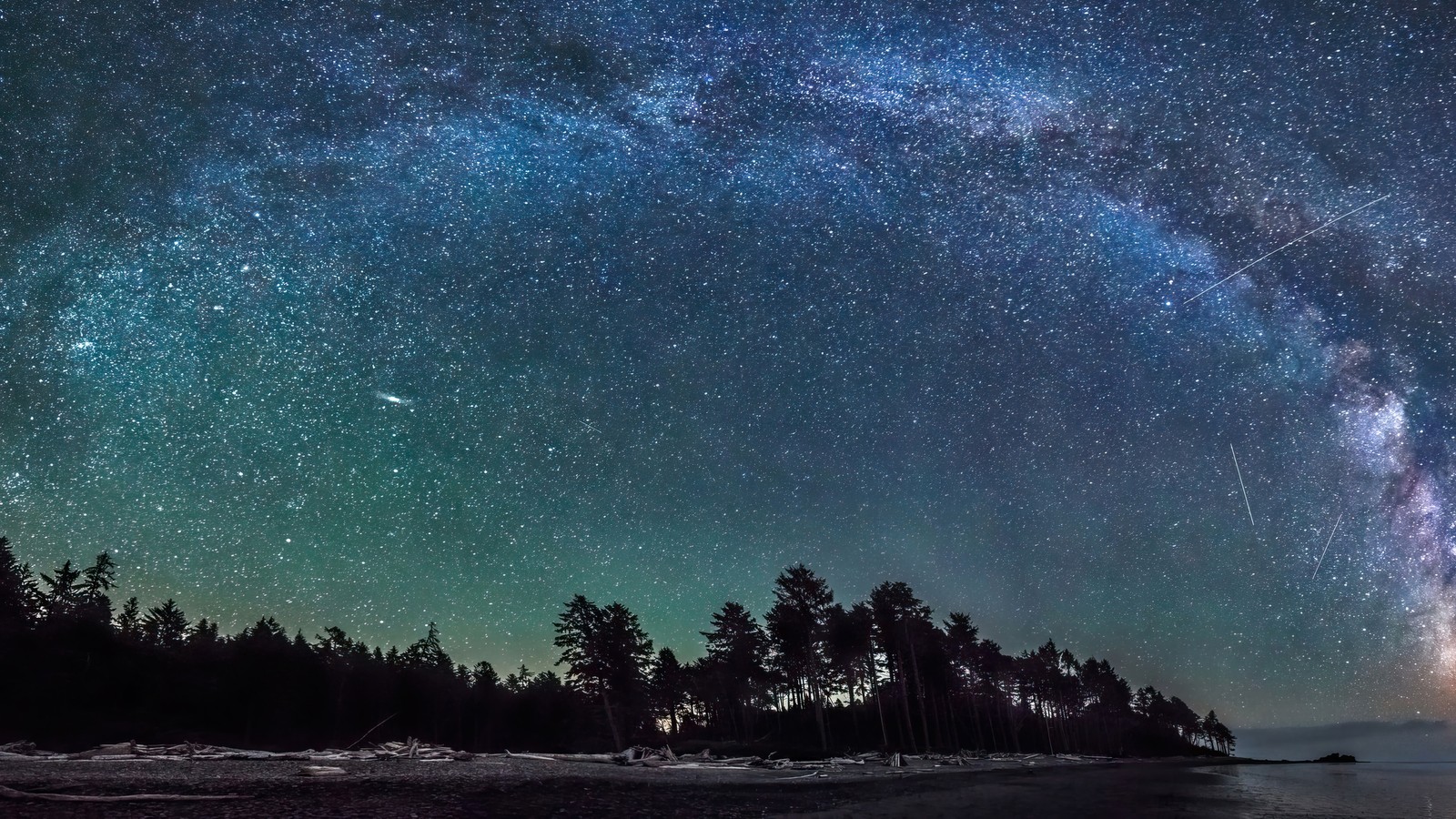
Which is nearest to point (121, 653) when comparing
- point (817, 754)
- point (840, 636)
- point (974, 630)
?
point (817, 754)

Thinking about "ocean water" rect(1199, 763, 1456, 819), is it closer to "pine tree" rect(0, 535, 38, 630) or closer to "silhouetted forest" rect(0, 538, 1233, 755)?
"silhouetted forest" rect(0, 538, 1233, 755)

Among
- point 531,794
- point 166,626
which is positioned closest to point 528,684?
point 166,626

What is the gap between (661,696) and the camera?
3204 inches

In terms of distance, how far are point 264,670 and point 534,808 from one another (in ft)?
220

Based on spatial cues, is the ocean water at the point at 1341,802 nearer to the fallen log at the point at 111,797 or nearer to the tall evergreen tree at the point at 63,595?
the fallen log at the point at 111,797

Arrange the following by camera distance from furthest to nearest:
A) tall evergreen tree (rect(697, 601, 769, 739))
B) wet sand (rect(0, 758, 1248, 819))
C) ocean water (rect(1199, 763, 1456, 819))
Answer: tall evergreen tree (rect(697, 601, 769, 739)) → ocean water (rect(1199, 763, 1456, 819)) → wet sand (rect(0, 758, 1248, 819))

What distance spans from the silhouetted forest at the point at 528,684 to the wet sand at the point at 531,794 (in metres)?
28.7

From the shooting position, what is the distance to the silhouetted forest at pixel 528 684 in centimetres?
5572

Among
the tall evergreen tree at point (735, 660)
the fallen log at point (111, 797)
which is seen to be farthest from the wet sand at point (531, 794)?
the tall evergreen tree at point (735, 660)

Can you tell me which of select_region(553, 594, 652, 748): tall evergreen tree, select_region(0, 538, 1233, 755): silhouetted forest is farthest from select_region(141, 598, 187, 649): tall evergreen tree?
select_region(553, 594, 652, 748): tall evergreen tree

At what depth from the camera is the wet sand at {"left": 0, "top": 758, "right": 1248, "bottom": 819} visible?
14.0 metres

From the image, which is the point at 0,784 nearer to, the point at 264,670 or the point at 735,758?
the point at 735,758

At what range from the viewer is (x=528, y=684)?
4114 inches

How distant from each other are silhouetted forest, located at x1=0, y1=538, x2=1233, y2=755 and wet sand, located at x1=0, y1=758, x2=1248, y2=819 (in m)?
28.7
